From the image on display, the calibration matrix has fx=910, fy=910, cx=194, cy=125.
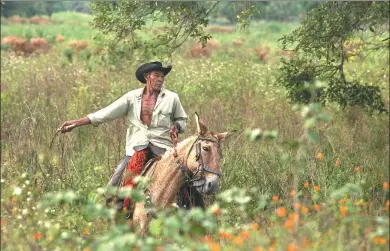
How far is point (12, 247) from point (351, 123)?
9.36 metres

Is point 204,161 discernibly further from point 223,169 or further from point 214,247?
point 223,169

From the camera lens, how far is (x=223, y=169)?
37.1 ft

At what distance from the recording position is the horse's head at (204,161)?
8062 mm

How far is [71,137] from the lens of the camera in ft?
40.0

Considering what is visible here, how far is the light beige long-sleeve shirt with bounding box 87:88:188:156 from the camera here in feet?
29.5

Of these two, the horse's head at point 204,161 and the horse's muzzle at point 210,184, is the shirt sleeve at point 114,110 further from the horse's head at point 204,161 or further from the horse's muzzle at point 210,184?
the horse's muzzle at point 210,184

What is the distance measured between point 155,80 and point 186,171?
1147 millimetres

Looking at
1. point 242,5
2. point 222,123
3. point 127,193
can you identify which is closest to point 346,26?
point 242,5

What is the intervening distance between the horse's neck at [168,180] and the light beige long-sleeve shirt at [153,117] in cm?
54

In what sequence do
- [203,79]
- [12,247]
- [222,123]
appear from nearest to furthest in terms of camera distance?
1. [12,247]
2. [222,123]
3. [203,79]

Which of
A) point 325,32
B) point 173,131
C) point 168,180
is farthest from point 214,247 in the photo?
point 325,32

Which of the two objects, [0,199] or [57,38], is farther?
[57,38]

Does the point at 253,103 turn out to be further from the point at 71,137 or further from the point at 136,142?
the point at 136,142

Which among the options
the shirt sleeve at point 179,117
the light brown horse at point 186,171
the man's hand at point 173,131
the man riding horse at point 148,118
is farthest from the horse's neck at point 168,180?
the shirt sleeve at point 179,117
